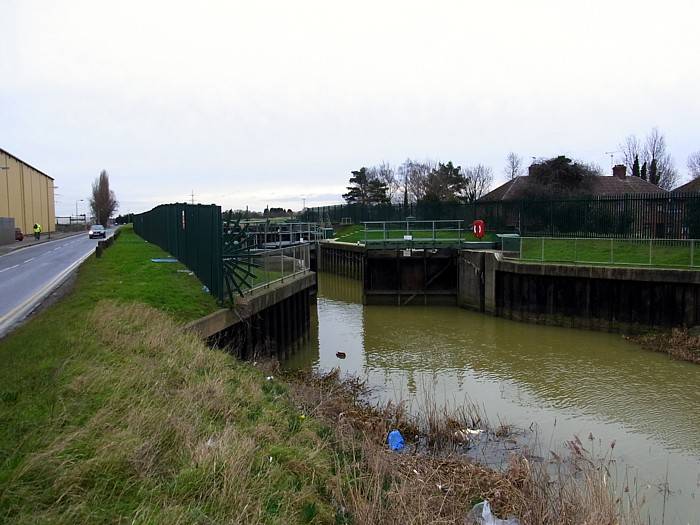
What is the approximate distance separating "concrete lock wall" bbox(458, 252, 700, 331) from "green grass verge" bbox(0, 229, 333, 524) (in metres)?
15.0

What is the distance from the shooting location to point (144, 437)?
5.45 meters

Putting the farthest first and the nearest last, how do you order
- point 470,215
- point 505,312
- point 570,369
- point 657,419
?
point 470,215, point 505,312, point 570,369, point 657,419

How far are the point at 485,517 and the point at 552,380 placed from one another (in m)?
9.40

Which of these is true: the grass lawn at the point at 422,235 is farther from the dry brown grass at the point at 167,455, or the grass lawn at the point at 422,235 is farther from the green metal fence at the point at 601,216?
the dry brown grass at the point at 167,455

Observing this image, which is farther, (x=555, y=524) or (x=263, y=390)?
(x=263, y=390)

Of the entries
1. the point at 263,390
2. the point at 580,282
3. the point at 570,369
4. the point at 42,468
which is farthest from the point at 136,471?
the point at 580,282

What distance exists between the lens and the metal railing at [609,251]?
68.4ft

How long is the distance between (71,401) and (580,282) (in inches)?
750

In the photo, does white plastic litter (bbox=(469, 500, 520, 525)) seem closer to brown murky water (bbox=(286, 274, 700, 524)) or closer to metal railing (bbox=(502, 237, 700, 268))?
brown murky water (bbox=(286, 274, 700, 524))

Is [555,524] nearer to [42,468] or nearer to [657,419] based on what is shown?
[42,468]

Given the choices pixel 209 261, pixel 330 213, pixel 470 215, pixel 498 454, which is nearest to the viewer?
pixel 498 454

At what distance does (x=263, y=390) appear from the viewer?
8578 millimetres

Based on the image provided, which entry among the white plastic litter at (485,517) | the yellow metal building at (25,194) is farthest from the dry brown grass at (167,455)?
the yellow metal building at (25,194)

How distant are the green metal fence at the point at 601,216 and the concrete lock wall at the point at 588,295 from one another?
6.71 meters
